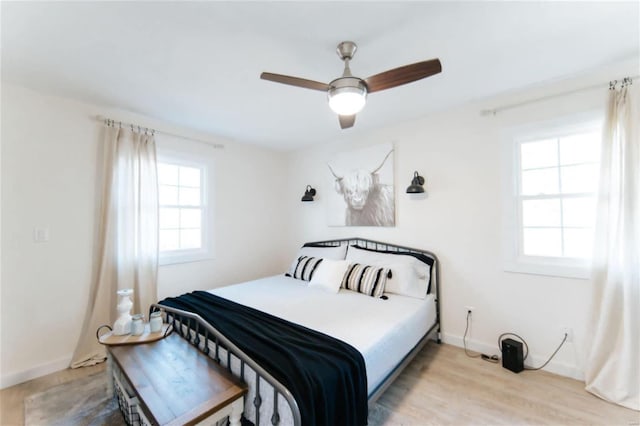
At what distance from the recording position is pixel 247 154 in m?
4.11

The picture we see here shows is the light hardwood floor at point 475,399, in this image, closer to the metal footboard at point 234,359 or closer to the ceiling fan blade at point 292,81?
the metal footboard at point 234,359

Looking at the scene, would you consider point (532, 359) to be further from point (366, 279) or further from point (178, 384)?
point (178, 384)

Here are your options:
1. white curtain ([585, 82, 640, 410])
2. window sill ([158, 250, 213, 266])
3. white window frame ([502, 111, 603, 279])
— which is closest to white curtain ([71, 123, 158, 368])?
window sill ([158, 250, 213, 266])

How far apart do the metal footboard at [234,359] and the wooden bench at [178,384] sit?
0.18 ft

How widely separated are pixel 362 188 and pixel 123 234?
2.82m

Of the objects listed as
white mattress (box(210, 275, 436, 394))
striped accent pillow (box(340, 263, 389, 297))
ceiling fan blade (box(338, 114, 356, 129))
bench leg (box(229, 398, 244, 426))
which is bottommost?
bench leg (box(229, 398, 244, 426))

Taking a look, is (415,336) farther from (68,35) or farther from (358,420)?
(68,35)

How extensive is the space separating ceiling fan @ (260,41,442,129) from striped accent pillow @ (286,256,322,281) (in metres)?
2.02

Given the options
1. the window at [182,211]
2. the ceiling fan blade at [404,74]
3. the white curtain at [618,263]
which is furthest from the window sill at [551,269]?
the window at [182,211]

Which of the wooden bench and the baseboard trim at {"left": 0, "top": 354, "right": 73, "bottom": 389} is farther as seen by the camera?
the baseboard trim at {"left": 0, "top": 354, "right": 73, "bottom": 389}

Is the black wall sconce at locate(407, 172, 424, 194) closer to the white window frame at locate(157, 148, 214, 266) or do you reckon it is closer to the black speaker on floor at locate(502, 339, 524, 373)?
the black speaker on floor at locate(502, 339, 524, 373)

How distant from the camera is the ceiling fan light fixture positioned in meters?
1.69

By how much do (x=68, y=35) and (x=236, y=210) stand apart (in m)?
2.54

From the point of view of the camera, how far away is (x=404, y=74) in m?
1.63
